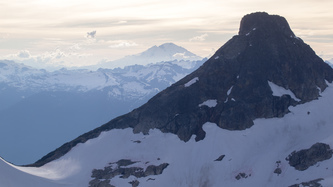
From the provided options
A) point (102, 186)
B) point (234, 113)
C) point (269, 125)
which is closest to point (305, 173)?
point (269, 125)

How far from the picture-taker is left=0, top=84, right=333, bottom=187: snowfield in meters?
123

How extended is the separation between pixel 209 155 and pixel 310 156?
118 feet

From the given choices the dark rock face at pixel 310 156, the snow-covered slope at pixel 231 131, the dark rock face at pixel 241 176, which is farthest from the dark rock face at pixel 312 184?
the dark rock face at pixel 241 176

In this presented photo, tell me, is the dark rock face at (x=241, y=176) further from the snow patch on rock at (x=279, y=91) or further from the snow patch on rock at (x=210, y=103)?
the snow patch on rock at (x=279, y=91)

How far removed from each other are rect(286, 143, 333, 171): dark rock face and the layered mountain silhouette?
94.6ft

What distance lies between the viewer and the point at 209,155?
136875 mm

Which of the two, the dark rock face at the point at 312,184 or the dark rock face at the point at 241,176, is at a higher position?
the dark rock face at the point at 312,184

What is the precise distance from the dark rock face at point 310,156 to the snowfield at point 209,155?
5.73 ft

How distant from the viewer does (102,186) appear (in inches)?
5118

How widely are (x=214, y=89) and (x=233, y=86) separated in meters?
8.61

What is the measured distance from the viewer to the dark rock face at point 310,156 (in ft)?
380

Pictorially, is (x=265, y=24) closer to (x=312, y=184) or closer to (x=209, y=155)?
(x=209, y=155)

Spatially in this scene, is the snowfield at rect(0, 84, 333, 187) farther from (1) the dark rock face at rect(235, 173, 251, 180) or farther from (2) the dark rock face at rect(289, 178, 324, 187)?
(2) the dark rock face at rect(289, 178, 324, 187)

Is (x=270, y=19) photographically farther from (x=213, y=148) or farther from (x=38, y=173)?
(x=38, y=173)
